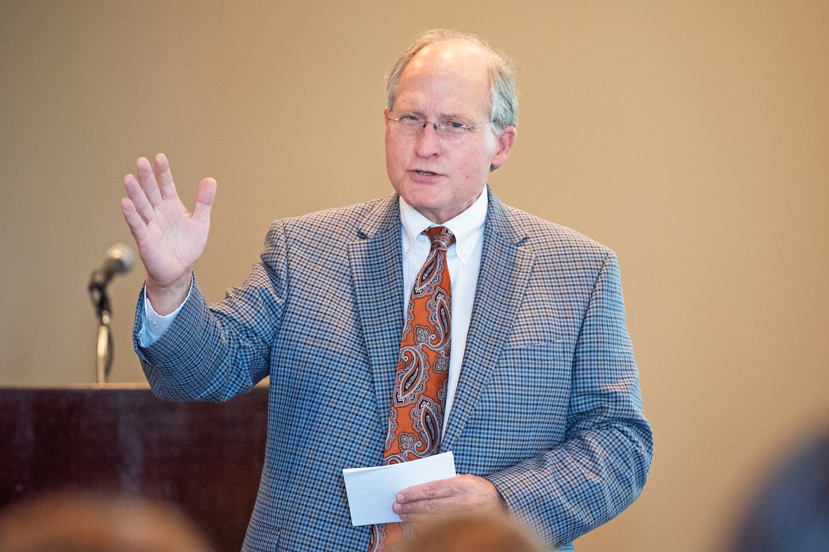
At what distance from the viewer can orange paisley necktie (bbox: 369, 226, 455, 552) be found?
5.73 feet

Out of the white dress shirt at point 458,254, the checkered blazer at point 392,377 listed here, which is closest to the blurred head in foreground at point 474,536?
the checkered blazer at point 392,377

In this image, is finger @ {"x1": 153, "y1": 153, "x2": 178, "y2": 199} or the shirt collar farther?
the shirt collar

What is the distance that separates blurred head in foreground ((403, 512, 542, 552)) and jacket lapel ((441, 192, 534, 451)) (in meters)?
1.10

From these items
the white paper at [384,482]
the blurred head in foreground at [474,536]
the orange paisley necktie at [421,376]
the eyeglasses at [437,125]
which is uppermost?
the eyeglasses at [437,125]

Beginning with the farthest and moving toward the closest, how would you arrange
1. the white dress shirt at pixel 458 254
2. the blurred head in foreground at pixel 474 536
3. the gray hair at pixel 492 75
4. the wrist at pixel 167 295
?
the gray hair at pixel 492 75 → the white dress shirt at pixel 458 254 → the wrist at pixel 167 295 → the blurred head in foreground at pixel 474 536

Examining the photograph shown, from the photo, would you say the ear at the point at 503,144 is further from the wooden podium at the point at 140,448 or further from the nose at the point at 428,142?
the wooden podium at the point at 140,448

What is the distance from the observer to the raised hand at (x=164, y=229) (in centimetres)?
148

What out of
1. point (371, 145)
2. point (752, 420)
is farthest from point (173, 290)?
point (752, 420)

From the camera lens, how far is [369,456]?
1.76 m

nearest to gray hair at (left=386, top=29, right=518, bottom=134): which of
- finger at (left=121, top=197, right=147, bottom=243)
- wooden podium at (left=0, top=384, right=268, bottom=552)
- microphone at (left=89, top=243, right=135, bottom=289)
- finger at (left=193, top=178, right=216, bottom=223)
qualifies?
finger at (left=193, top=178, right=216, bottom=223)

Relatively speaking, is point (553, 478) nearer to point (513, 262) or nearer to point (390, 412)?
point (390, 412)

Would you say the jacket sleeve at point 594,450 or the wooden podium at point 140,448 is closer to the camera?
the jacket sleeve at point 594,450

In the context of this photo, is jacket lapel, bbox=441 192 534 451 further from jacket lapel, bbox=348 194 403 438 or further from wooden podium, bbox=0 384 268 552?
wooden podium, bbox=0 384 268 552

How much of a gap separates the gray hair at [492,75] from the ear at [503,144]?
17 mm
